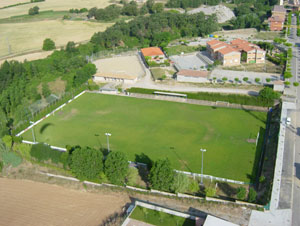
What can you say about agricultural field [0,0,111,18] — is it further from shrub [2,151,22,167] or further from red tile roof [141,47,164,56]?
shrub [2,151,22,167]

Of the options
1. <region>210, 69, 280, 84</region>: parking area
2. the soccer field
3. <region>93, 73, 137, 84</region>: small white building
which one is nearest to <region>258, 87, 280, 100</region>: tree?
the soccer field

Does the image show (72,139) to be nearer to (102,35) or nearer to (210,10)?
(102,35)

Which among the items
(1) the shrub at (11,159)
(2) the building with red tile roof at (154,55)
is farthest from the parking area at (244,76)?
(1) the shrub at (11,159)

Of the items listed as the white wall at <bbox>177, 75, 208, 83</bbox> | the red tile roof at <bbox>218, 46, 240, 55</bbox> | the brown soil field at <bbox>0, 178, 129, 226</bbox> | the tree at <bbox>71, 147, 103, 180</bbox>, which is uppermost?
the red tile roof at <bbox>218, 46, 240, 55</bbox>

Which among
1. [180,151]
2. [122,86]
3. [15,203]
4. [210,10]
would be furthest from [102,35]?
[15,203]

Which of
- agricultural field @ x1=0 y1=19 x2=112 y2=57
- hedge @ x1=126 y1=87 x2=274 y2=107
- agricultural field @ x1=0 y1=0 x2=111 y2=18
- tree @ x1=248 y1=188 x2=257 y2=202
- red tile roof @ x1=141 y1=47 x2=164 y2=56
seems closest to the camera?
tree @ x1=248 y1=188 x2=257 y2=202

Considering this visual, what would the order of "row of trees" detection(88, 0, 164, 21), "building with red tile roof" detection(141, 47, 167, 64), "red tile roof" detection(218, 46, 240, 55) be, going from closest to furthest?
1. "red tile roof" detection(218, 46, 240, 55)
2. "building with red tile roof" detection(141, 47, 167, 64)
3. "row of trees" detection(88, 0, 164, 21)

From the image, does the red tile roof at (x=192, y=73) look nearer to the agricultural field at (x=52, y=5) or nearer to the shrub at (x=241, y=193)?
the shrub at (x=241, y=193)
